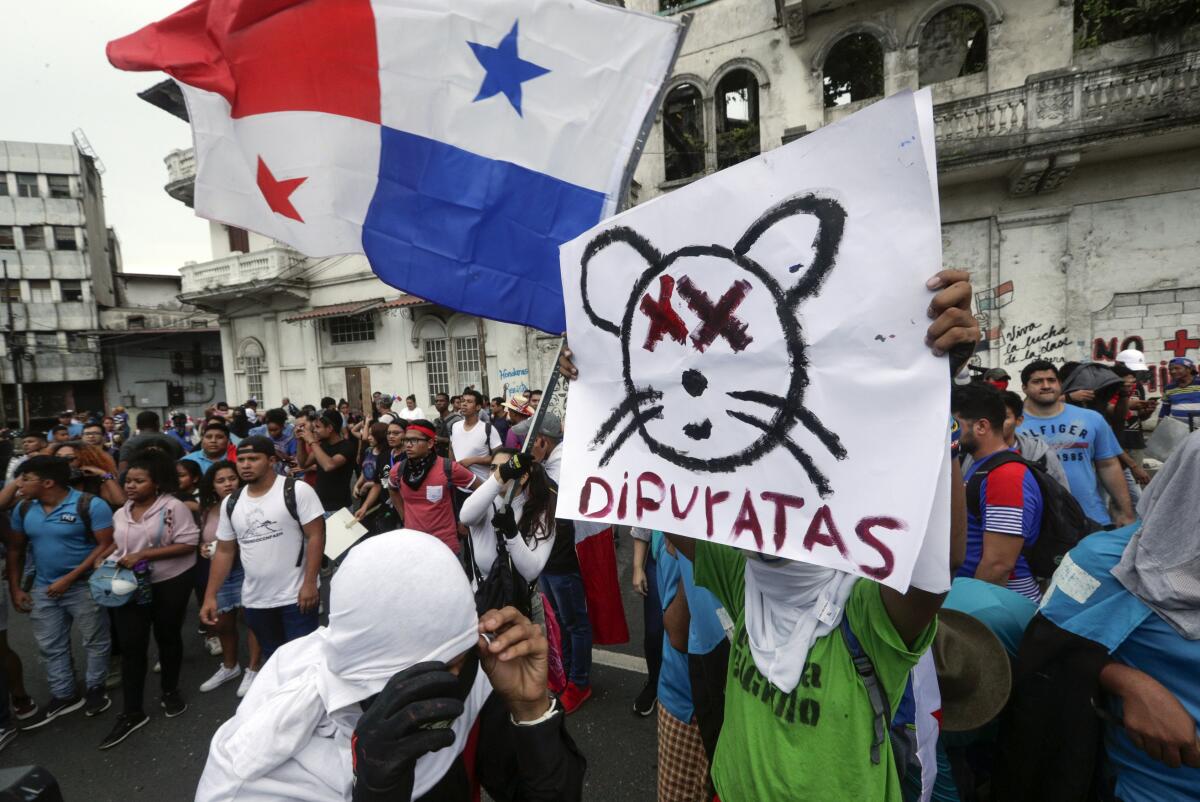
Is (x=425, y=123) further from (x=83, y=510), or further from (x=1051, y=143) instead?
(x=1051, y=143)

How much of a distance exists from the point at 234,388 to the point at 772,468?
23.2 meters

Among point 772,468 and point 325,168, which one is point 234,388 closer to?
point 325,168

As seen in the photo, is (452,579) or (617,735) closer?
(452,579)

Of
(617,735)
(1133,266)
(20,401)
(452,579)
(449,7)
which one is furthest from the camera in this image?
(20,401)

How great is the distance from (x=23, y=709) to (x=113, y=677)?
0.52 metres

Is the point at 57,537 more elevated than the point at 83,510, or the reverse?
the point at 83,510

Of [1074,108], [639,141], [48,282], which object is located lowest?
→ [639,141]

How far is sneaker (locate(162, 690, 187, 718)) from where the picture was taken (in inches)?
137

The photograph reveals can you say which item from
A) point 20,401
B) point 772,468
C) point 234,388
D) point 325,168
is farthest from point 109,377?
point 772,468

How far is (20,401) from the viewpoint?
93.5 feet

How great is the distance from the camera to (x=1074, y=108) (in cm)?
955

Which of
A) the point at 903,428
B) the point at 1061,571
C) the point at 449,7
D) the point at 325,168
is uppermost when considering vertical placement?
the point at 449,7

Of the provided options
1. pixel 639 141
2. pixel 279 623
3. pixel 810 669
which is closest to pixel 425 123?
pixel 639 141

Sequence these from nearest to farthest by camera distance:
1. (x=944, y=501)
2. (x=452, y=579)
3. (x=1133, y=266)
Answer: (x=944, y=501) → (x=452, y=579) → (x=1133, y=266)
